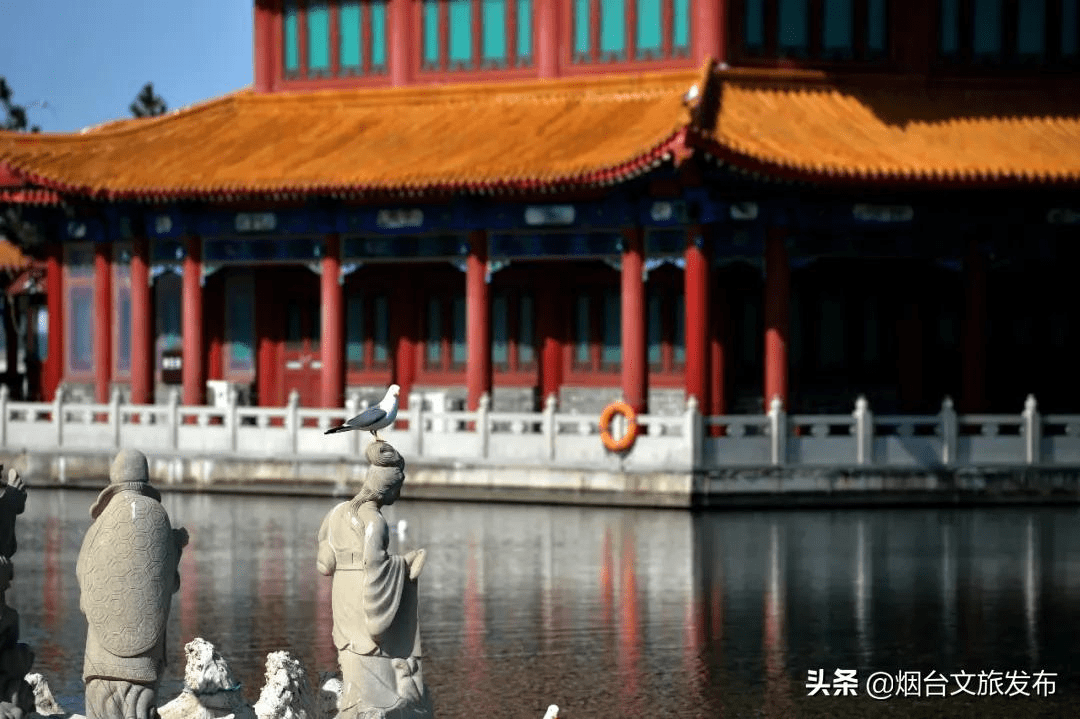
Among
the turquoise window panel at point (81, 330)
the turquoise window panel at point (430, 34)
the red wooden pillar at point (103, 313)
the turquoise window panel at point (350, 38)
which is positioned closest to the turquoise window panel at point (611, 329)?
the turquoise window panel at point (430, 34)

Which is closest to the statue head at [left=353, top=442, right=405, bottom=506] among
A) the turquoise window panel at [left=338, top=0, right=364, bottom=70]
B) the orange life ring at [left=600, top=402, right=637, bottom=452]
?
the orange life ring at [left=600, top=402, right=637, bottom=452]

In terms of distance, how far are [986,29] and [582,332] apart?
9.14 meters

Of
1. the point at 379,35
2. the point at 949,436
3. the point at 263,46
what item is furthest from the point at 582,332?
the point at 949,436

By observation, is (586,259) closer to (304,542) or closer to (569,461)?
(569,461)

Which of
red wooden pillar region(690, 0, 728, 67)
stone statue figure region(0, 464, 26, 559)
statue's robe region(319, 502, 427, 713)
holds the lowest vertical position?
statue's robe region(319, 502, 427, 713)

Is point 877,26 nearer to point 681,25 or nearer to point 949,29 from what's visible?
point 949,29

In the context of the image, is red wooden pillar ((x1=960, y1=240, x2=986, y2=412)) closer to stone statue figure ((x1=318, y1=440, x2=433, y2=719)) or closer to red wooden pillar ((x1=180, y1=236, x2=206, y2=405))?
red wooden pillar ((x1=180, y1=236, x2=206, y2=405))

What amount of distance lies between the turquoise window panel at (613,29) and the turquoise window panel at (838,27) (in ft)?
11.7

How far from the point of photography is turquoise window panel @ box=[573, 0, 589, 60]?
3950 cm

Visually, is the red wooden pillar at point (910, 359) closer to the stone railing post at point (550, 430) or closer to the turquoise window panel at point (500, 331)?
the turquoise window panel at point (500, 331)

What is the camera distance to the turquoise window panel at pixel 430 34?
135 feet

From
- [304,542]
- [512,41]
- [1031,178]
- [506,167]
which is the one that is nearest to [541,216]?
[506,167]

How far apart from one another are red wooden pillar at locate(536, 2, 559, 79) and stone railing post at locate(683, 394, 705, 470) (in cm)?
949

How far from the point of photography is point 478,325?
36.8m
